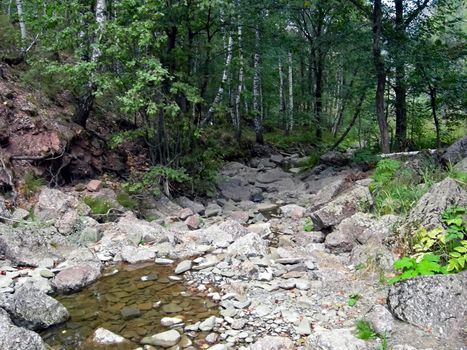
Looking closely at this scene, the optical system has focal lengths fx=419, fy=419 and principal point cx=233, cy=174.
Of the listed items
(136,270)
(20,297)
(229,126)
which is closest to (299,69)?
(229,126)

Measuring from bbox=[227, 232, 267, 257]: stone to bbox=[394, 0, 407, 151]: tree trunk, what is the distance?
8.29 m

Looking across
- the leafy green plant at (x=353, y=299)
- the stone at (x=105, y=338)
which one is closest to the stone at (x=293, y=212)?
the leafy green plant at (x=353, y=299)

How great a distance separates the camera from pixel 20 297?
4.91 metres

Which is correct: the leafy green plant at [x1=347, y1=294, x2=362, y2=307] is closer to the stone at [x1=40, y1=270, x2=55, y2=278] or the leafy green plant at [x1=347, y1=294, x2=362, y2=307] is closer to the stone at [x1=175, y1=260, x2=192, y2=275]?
the stone at [x1=175, y1=260, x2=192, y2=275]

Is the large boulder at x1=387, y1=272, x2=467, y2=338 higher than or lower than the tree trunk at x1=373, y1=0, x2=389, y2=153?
lower

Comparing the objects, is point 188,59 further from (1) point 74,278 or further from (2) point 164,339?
(2) point 164,339

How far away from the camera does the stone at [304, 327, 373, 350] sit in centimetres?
404

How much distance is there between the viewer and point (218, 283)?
6.21 metres

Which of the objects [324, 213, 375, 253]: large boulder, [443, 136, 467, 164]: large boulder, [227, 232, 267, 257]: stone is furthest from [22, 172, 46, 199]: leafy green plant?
[443, 136, 467, 164]: large boulder

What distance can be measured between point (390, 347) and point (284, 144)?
2053 centimetres

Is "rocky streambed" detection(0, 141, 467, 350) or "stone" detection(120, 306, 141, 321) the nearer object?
"rocky streambed" detection(0, 141, 467, 350)

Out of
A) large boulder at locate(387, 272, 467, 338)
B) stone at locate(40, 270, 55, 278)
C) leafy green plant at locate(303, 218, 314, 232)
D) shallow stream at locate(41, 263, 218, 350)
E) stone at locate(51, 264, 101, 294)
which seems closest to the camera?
large boulder at locate(387, 272, 467, 338)

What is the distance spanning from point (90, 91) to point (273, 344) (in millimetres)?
8984

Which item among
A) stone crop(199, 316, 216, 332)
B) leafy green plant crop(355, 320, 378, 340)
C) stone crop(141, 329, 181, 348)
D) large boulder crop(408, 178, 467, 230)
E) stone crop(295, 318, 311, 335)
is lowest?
stone crop(141, 329, 181, 348)
